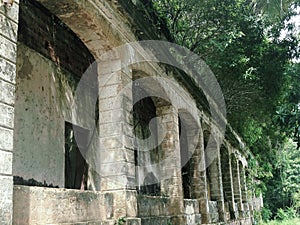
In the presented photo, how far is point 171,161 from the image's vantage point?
816cm

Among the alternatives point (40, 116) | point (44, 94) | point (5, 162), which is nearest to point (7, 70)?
point (5, 162)

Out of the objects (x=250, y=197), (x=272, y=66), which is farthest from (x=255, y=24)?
(x=250, y=197)

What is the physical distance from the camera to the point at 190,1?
10.0m

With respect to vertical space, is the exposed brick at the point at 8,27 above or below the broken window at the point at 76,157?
above

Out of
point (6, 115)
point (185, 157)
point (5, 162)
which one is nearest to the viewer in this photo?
point (5, 162)

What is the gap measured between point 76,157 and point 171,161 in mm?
1903

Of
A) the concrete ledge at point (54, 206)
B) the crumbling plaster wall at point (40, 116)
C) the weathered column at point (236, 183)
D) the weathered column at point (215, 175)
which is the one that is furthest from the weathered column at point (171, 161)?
the weathered column at point (236, 183)

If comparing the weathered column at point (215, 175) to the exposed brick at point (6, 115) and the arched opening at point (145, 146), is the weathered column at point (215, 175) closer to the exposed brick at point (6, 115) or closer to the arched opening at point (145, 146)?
the arched opening at point (145, 146)

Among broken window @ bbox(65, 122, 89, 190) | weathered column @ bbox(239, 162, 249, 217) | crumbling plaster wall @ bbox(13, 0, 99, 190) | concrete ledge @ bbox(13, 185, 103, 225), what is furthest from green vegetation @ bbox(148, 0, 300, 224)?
weathered column @ bbox(239, 162, 249, 217)

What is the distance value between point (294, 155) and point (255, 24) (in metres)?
25.9

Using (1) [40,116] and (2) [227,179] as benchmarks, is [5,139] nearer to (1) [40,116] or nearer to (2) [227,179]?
(1) [40,116]

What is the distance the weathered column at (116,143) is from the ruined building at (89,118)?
14 mm

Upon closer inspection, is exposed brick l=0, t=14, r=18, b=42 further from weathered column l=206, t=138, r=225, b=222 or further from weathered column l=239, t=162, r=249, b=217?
weathered column l=239, t=162, r=249, b=217

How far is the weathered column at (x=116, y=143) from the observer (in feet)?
18.2
